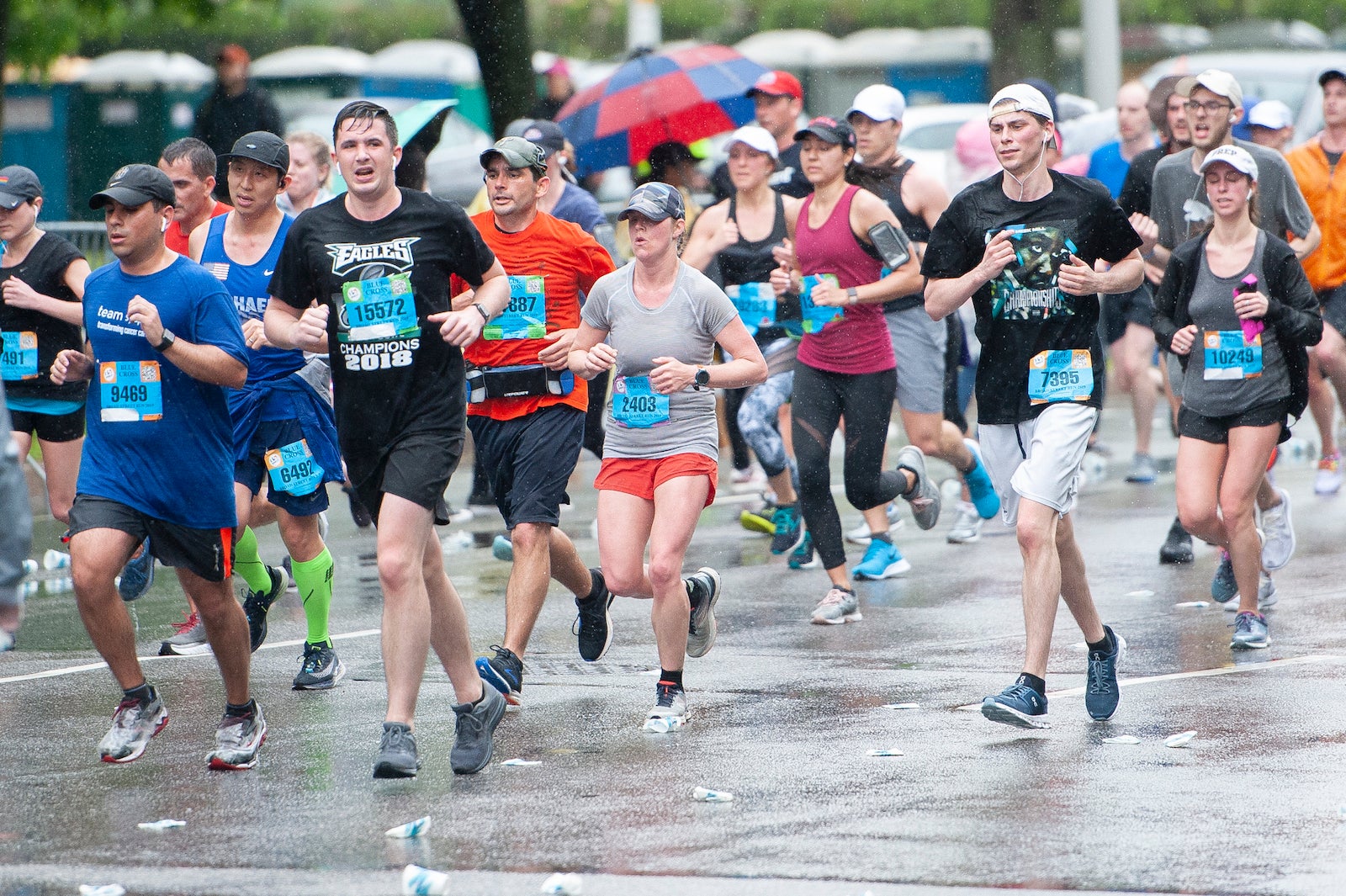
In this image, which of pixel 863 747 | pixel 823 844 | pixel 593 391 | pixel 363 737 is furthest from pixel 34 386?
pixel 823 844

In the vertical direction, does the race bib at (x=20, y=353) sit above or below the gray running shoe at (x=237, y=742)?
above

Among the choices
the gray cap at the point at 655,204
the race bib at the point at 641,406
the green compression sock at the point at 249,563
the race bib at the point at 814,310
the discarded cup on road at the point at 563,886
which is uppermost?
the gray cap at the point at 655,204

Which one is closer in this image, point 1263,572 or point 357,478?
point 357,478

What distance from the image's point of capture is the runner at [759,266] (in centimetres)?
1033

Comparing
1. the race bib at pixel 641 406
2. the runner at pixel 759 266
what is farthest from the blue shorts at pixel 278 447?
the runner at pixel 759 266

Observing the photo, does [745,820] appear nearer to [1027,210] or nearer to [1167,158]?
[1027,210]

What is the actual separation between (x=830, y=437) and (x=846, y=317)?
560 millimetres

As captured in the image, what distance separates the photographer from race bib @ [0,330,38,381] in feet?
29.7

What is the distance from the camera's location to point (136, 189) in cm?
650

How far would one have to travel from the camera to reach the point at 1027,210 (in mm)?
7047

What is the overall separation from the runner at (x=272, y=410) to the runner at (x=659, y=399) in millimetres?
1309

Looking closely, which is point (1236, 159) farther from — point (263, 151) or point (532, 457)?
point (263, 151)

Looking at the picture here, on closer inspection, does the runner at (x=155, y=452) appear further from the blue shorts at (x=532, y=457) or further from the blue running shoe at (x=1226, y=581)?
the blue running shoe at (x=1226, y=581)

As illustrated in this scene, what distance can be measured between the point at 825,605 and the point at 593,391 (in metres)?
1.75
